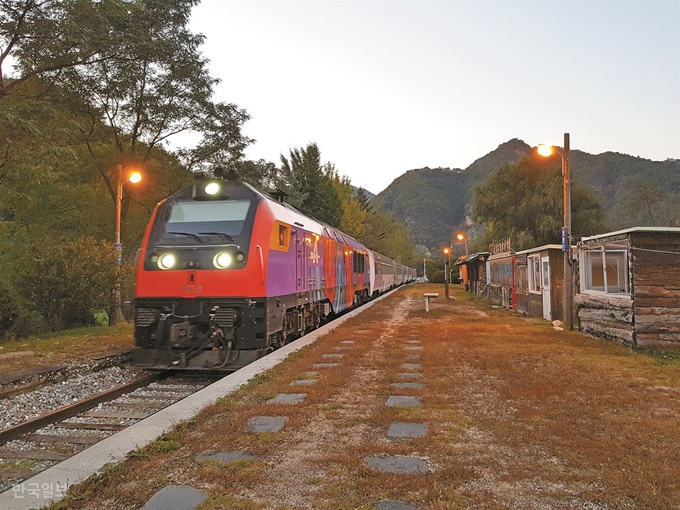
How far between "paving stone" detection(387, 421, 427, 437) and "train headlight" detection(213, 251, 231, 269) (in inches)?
171

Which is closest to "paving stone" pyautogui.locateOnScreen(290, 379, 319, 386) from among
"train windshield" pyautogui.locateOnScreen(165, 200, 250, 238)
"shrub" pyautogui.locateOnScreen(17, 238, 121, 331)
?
"train windshield" pyautogui.locateOnScreen(165, 200, 250, 238)

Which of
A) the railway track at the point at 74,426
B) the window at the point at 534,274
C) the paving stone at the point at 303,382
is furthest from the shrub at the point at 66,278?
the window at the point at 534,274

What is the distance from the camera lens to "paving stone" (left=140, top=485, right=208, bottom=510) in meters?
3.21

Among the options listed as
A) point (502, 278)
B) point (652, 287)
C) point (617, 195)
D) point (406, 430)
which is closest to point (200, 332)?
point (406, 430)

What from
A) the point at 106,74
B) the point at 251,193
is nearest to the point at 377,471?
the point at 251,193

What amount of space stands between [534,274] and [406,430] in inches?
563

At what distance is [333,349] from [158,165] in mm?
15681

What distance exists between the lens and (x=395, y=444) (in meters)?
4.36

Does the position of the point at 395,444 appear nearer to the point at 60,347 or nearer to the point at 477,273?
the point at 60,347

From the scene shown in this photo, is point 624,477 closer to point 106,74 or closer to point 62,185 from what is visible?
point 106,74

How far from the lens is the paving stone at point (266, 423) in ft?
16.1

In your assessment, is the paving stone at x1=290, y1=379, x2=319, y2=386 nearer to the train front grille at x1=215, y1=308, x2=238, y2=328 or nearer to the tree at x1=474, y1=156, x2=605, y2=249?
the train front grille at x1=215, y1=308, x2=238, y2=328

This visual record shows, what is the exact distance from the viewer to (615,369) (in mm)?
7820

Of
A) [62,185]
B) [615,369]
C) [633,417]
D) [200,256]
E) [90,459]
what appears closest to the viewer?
[90,459]
